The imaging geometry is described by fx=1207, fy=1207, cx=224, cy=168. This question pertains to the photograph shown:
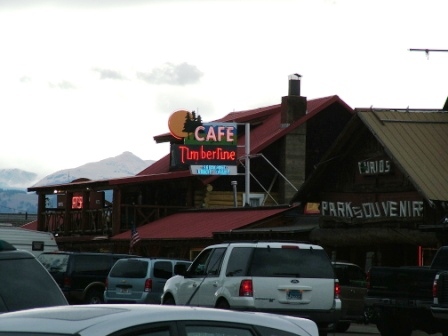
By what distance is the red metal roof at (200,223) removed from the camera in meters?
44.8

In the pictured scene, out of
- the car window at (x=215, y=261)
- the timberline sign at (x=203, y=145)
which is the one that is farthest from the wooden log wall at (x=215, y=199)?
the car window at (x=215, y=261)

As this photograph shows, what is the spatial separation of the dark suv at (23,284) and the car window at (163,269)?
17868 millimetres

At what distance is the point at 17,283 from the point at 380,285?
36.6 feet

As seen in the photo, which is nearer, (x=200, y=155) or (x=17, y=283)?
(x=17, y=283)

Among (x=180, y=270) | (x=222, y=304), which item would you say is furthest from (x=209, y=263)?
(x=222, y=304)

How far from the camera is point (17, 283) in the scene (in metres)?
13.0

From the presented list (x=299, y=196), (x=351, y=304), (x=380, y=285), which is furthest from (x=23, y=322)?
(x=299, y=196)

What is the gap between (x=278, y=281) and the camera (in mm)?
20938

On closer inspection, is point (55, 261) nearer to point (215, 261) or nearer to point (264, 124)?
point (215, 261)

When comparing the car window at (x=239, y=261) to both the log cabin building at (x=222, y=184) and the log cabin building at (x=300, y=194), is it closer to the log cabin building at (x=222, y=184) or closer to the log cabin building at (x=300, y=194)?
the log cabin building at (x=300, y=194)

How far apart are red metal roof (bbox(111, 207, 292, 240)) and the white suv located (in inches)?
870

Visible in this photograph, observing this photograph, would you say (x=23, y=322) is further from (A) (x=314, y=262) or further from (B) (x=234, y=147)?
(B) (x=234, y=147)

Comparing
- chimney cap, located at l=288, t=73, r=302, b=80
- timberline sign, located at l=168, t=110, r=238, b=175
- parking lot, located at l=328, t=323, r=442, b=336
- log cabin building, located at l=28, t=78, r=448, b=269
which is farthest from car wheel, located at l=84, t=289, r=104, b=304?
chimney cap, located at l=288, t=73, r=302, b=80

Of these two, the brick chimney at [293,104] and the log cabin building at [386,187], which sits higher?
the brick chimney at [293,104]
